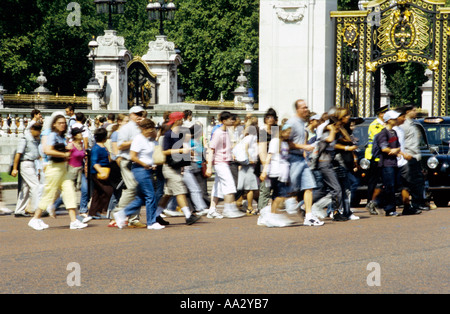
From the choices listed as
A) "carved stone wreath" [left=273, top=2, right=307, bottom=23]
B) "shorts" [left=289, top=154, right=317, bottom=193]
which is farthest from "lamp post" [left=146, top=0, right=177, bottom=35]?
"shorts" [left=289, top=154, right=317, bottom=193]

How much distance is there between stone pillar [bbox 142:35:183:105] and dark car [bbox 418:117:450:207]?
82.1 ft

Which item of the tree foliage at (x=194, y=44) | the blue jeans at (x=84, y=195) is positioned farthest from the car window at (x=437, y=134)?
the tree foliage at (x=194, y=44)

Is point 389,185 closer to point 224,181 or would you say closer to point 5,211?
point 224,181

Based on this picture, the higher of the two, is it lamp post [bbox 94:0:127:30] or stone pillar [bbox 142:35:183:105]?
lamp post [bbox 94:0:127:30]

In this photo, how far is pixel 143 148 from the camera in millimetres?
12672

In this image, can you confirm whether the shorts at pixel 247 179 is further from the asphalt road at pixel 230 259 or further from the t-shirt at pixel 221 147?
the asphalt road at pixel 230 259

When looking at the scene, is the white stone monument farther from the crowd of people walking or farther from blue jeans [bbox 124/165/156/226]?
blue jeans [bbox 124/165/156/226]

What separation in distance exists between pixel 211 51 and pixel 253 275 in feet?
194

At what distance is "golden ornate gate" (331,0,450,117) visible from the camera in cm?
2355

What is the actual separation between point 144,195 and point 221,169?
2262 mm

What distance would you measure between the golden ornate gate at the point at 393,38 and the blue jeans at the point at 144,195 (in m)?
11.7

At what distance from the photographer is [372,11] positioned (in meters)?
23.8
